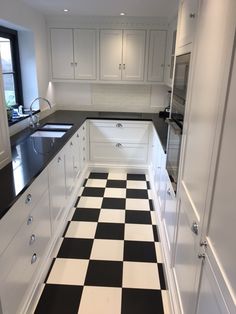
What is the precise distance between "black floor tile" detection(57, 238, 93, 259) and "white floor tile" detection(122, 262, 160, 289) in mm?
371

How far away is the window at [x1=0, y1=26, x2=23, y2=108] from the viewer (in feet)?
10.3

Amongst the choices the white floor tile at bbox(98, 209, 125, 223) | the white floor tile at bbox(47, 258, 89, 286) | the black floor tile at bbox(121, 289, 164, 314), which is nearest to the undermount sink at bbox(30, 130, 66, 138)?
the white floor tile at bbox(98, 209, 125, 223)

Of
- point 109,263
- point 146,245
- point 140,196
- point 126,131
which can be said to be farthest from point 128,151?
point 109,263

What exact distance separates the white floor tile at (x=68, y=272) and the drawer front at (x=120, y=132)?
205 centimetres

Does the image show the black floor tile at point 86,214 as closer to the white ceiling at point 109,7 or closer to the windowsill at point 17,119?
the windowsill at point 17,119

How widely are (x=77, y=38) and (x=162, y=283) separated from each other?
329 centimetres

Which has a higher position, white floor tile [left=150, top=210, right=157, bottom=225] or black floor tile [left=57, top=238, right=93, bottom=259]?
white floor tile [left=150, top=210, right=157, bottom=225]

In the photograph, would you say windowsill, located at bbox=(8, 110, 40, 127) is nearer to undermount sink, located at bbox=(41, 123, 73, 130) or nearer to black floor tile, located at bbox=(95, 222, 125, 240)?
undermount sink, located at bbox=(41, 123, 73, 130)

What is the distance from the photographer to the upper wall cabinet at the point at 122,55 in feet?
12.2

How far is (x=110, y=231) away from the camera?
2.63 m

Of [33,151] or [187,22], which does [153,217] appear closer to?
[33,151]

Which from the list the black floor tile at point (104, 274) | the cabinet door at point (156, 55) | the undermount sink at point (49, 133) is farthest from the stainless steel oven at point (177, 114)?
the cabinet door at point (156, 55)

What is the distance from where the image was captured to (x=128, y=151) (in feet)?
13.0

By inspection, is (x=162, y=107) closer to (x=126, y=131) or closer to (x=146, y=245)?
(x=126, y=131)
